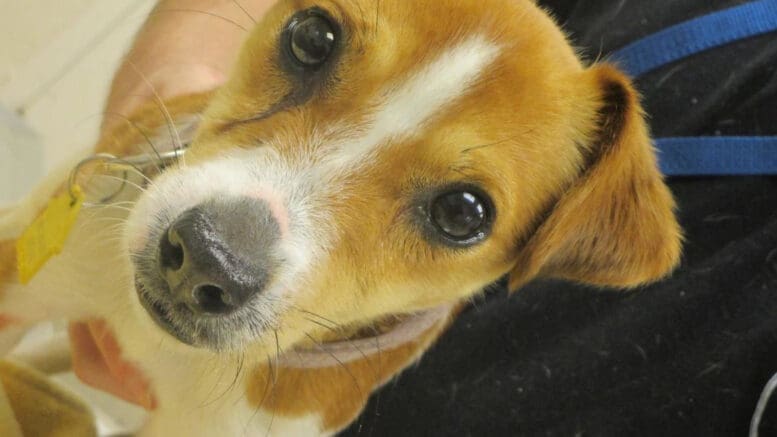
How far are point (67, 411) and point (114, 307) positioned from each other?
0.85ft

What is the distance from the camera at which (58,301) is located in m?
1.46

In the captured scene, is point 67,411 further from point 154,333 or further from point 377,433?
point 377,433

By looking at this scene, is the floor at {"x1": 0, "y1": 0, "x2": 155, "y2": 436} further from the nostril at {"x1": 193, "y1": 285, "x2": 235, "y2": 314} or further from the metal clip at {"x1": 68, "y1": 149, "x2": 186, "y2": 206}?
the nostril at {"x1": 193, "y1": 285, "x2": 235, "y2": 314}

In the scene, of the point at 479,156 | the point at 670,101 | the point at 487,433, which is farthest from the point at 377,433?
the point at 670,101

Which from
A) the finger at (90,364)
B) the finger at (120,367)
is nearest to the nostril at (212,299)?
the finger at (120,367)

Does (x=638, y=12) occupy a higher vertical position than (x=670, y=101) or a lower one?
higher

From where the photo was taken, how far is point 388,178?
44.9 inches

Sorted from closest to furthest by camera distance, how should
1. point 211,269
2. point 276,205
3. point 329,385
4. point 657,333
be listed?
point 211,269 → point 276,205 → point 329,385 → point 657,333

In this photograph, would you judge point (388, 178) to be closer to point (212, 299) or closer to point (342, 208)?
point (342, 208)

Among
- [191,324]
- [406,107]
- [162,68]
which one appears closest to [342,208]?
[406,107]

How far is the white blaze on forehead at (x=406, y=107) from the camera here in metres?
1.11

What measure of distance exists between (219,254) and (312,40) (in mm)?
444

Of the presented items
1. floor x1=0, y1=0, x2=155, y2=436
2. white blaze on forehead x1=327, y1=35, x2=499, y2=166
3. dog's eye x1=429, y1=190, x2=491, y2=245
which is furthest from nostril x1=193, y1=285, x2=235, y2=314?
floor x1=0, y1=0, x2=155, y2=436

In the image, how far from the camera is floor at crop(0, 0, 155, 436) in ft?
8.04
